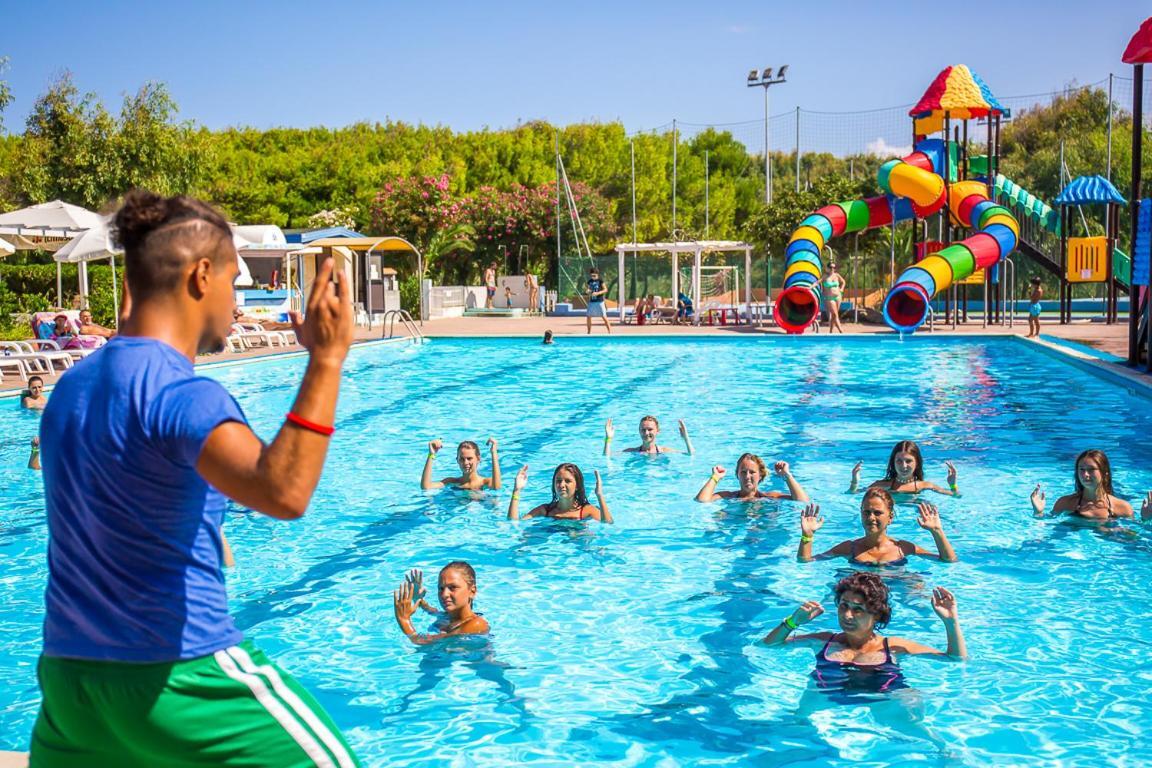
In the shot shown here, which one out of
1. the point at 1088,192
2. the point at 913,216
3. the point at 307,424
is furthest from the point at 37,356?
the point at 1088,192

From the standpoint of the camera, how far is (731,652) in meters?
5.28

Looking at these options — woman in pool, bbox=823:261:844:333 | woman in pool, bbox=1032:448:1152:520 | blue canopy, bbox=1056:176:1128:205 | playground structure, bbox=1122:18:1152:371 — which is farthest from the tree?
blue canopy, bbox=1056:176:1128:205

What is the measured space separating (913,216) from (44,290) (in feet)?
63.1

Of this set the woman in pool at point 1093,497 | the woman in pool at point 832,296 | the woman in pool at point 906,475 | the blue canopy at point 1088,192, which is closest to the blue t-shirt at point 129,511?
the woman in pool at point 1093,497

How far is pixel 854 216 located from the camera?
83.9ft

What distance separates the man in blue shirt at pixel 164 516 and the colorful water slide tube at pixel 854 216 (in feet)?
71.8

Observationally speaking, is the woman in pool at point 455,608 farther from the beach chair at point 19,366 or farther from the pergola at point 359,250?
the pergola at point 359,250

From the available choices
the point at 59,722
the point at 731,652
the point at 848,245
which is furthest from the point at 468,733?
the point at 848,245

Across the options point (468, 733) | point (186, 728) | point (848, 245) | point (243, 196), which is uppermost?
point (243, 196)

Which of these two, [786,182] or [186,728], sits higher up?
[786,182]

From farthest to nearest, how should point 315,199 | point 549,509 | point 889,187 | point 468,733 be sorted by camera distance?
point 315,199 → point 889,187 → point 549,509 → point 468,733

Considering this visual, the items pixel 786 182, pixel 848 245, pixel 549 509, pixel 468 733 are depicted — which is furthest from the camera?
pixel 786 182

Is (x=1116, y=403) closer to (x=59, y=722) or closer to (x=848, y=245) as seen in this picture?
(x=59, y=722)

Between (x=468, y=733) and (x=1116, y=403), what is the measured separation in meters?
11.0
